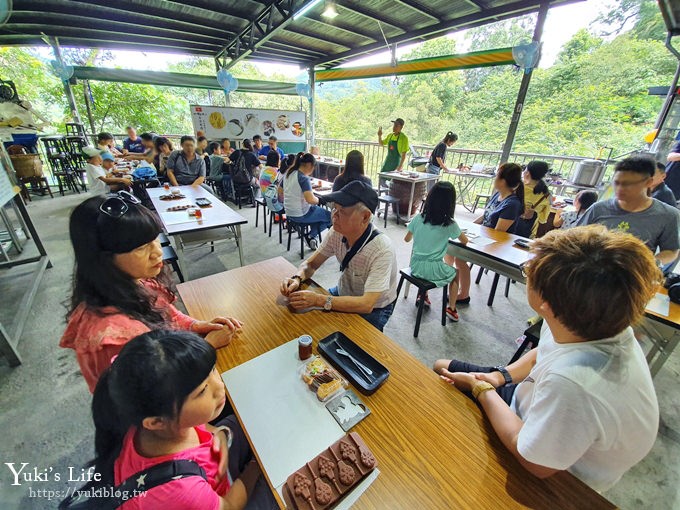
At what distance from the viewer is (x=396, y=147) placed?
5492 millimetres

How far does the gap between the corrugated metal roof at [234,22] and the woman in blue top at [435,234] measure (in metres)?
4.40

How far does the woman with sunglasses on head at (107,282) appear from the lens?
84cm

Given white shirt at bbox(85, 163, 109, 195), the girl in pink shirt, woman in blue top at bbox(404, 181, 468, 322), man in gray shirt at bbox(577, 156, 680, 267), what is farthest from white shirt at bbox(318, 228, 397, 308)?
white shirt at bbox(85, 163, 109, 195)

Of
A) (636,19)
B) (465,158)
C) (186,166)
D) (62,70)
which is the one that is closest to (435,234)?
(186,166)

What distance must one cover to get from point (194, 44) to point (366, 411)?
9176 mm

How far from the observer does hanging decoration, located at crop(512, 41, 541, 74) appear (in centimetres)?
390

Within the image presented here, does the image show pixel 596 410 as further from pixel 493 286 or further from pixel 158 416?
pixel 493 286

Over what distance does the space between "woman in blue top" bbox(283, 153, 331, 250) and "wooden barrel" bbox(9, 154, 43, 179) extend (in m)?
5.64

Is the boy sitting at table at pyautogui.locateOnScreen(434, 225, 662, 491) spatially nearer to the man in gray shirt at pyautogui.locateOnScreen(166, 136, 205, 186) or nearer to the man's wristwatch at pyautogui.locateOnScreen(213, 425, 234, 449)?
the man's wristwatch at pyautogui.locateOnScreen(213, 425, 234, 449)

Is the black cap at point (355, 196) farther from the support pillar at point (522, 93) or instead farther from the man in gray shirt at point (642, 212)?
the support pillar at point (522, 93)

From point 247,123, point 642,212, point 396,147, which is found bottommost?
point 642,212

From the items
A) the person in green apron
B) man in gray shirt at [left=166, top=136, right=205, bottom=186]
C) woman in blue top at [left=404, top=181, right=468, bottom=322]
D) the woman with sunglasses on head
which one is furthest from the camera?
the person in green apron

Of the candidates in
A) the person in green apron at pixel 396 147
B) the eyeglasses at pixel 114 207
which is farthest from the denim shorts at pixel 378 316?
the person in green apron at pixel 396 147

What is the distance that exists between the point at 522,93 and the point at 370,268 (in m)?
5.04
